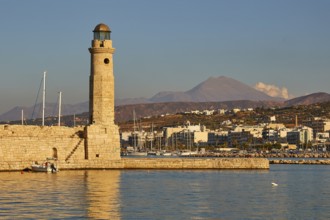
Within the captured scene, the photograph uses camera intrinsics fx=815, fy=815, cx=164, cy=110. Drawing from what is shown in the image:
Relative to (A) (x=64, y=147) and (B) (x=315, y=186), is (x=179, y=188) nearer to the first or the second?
(B) (x=315, y=186)

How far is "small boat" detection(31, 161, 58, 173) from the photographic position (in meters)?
41.1

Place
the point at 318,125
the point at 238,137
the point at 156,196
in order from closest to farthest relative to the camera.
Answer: the point at 156,196 → the point at 238,137 → the point at 318,125

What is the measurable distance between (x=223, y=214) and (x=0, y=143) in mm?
18754

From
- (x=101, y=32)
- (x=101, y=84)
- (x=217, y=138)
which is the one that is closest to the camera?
(x=101, y=84)

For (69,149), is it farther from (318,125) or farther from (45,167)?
(318,125)

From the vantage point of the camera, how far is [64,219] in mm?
22219

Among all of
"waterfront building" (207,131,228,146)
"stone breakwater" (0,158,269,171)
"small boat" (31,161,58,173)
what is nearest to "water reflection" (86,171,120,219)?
"stone breakwater" (0,158,269,171)

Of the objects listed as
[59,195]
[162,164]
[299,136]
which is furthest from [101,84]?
[299,136]

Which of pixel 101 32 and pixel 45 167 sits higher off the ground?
pixel 101 32

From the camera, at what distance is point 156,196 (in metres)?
29.8

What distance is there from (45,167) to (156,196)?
41.7 feet

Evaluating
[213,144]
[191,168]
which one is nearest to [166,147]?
[213,144]

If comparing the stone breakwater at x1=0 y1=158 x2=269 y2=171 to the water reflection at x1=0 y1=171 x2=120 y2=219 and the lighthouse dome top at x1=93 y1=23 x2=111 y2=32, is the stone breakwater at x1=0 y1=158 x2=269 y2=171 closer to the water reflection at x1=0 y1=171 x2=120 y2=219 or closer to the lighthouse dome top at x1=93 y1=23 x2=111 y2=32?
the water reflection at x1=0 y1=171 x2=120 y2=219

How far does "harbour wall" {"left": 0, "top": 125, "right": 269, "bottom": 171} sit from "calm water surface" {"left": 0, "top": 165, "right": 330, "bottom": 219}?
1070 mm
